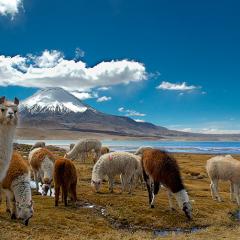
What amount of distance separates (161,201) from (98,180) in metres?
3.61

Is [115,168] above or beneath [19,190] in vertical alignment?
above

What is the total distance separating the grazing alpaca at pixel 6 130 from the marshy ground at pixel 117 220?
235cm

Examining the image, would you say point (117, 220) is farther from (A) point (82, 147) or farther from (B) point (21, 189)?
(A) point (82, 147)

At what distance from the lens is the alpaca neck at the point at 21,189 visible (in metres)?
12.0

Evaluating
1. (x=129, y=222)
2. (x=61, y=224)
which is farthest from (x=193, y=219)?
(x=61, y=224)

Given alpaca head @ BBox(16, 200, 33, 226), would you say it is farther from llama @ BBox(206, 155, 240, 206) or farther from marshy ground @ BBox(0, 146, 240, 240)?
llama @ BBox(206, 155, 240, 206)

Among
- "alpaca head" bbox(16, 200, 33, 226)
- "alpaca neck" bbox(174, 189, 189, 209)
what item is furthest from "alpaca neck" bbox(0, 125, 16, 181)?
"alpaca neck" bbox(174, 189, 189, 209)

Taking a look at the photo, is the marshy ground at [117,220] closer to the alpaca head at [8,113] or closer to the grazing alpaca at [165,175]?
the grazing alpaca at [165,175]

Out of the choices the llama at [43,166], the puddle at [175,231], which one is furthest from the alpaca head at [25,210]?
the llama at [43,166]

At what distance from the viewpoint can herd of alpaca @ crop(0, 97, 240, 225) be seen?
9.90m

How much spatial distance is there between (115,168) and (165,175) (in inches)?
193

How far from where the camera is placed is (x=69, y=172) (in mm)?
16703

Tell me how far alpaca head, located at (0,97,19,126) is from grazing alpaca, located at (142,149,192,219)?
9063 mm

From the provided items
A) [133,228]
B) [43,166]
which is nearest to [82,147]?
[43,166]
